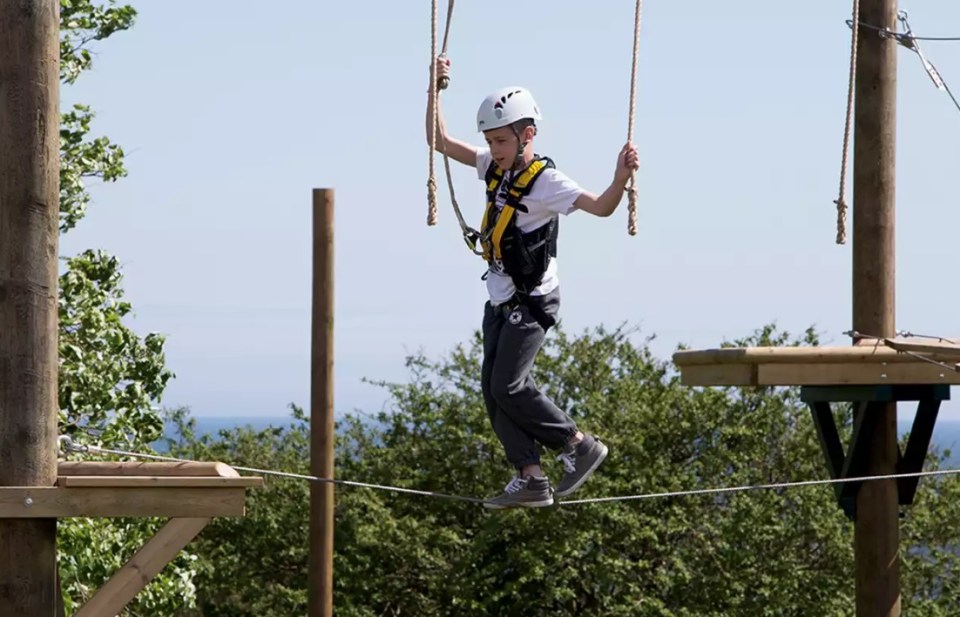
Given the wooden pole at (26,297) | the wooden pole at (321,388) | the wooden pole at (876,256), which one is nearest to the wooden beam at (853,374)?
the wooden pole at (876,256)

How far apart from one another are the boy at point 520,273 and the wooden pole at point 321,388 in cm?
564

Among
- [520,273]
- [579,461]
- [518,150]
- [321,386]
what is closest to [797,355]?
[579,461]

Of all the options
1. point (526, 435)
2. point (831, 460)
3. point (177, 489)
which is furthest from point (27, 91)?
point (831, 460)

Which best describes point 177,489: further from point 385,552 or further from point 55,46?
point 385,552

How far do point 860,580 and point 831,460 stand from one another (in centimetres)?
58

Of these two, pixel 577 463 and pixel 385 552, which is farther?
pixel 385 552

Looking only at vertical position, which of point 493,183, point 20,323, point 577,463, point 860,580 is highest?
point 493,183

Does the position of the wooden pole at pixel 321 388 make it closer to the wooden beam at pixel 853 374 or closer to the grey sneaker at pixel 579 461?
the wooden beam at pixel 853 374

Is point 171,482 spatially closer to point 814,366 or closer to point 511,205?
point 511,205

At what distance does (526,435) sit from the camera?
6832mm

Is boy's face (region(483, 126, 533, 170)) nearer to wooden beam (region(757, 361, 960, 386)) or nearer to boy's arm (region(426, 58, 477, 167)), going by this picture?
boy's arm (region(426, 58, 477, 167))

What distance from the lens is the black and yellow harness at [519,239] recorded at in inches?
260

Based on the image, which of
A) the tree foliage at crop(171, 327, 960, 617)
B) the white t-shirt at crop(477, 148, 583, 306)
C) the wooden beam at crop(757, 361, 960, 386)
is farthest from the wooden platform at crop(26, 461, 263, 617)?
the tree foliage at crop(171, 327, 960, 617)

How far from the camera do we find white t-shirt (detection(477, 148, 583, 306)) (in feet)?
21.5
